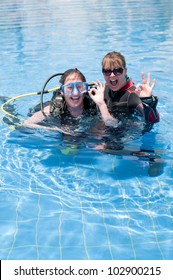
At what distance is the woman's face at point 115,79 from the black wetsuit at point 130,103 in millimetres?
82

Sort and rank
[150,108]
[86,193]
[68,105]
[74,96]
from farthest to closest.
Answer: [68,105]
[150,108]
[74,96]
[86,193]

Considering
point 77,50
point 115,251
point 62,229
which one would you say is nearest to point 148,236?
point 115,251

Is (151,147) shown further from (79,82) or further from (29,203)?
(29,203)

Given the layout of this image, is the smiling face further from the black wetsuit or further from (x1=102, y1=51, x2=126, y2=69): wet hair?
the black wetsuit

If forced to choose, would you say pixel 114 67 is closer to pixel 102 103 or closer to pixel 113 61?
pixel 113 61

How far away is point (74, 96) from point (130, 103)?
67 centimetres

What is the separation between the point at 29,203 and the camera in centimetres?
352

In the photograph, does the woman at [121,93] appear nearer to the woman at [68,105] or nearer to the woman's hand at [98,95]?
the woman's hand at [98,95]

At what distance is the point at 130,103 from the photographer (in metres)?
4.29

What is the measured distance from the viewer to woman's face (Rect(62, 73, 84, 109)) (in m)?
4.15

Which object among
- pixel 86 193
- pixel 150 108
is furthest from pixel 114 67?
pixel 86 193

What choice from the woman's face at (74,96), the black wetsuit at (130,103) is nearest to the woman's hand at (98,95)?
the woman's face at (74,96)

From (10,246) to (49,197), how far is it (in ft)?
2.31
